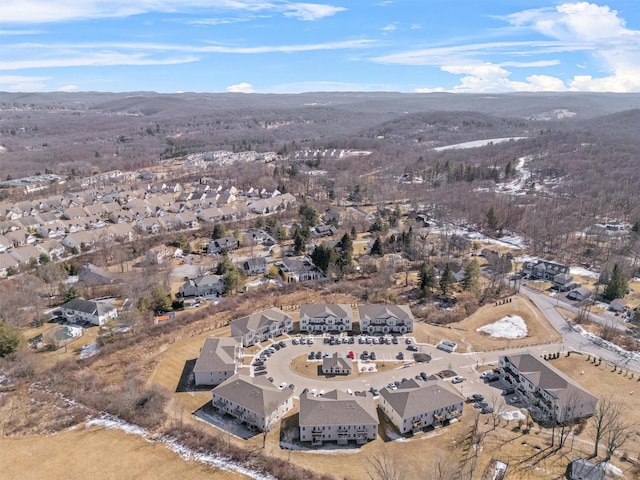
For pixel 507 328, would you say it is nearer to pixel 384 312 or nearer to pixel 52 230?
pixel 384 312

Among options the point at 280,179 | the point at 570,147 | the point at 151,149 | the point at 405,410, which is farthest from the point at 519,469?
the point at 151,149

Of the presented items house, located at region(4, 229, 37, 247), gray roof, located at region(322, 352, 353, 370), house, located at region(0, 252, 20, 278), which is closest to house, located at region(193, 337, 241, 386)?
gray roof, located at region(322, 352, 353, 370)

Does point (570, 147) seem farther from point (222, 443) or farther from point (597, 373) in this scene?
point (222, 443)

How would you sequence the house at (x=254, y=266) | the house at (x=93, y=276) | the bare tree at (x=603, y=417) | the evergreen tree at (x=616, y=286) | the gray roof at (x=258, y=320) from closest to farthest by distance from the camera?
the bare tree at (x=603, y=417) < the gray roof at (x=258, y=320) < the evergreen tree at (x=616, y=286) < the house at (x=93, y=276) < the house at (x=254, y=266)

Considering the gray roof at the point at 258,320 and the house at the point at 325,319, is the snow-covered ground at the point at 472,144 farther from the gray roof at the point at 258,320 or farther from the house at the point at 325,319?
the gray roof at the point at 258,320

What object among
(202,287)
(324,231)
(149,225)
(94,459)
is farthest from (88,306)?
(324,231)

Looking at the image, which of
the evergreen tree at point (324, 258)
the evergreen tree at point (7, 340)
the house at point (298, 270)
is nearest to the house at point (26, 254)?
the evergreen tree at point (7, 340)

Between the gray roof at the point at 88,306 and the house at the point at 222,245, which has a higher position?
the house at the point at 222,245
